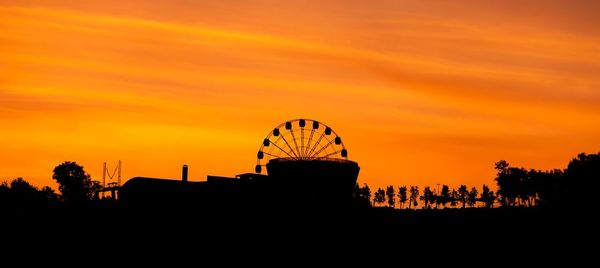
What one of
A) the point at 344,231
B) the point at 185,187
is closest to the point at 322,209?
the point at 344,231

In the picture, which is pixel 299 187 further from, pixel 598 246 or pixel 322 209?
pixel 598 246

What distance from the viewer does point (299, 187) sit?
422ft

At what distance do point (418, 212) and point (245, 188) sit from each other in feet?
104

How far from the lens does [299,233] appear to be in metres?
115

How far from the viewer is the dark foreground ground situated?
110562 mm

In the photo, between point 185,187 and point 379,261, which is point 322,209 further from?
point 185,187

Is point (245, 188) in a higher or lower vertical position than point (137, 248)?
higher

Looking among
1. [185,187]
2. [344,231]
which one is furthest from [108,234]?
[344,231]

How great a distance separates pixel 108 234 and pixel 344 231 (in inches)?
1108

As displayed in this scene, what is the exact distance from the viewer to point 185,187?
11188cm

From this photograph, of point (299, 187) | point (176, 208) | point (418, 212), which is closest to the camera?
point (176, 208)

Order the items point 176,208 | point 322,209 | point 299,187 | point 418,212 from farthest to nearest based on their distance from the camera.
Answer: point 418,212 → point 299,187 → point 322,209 → point 176,208

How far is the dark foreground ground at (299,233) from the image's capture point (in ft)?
363

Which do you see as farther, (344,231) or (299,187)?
(299,187)
